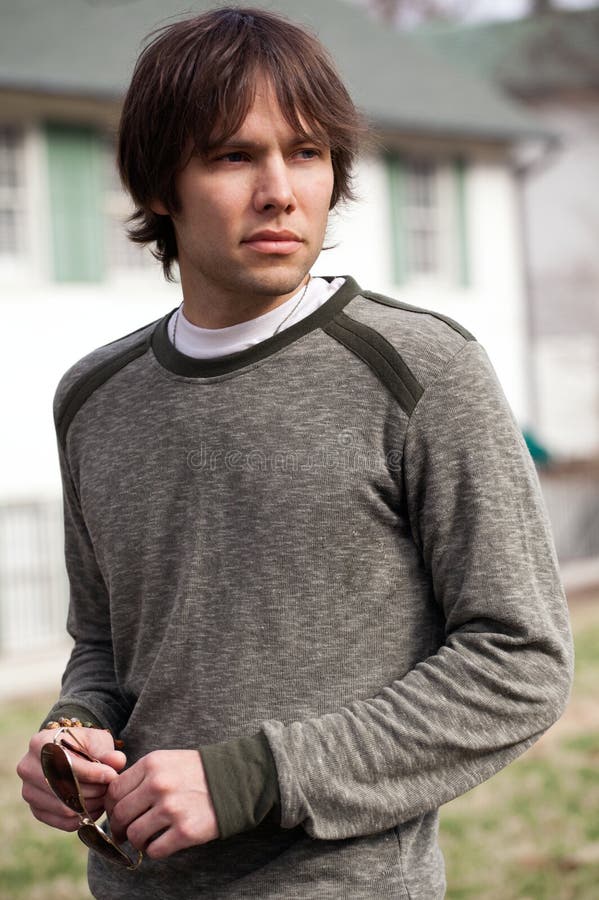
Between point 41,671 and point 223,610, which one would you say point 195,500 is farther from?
point 41,671

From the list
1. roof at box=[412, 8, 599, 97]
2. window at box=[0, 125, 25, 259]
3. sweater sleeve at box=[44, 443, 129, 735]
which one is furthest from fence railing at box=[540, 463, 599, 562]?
roof at box=[412, 8, 599, 97]

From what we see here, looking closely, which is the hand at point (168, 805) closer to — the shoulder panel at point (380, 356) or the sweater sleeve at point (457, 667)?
the sweater sleeve at point (457, 667)

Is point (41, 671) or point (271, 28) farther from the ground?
point (271, 28)

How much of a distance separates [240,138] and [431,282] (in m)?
14.3

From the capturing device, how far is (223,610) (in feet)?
6.44

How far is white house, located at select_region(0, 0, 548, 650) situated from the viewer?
12.5 metres

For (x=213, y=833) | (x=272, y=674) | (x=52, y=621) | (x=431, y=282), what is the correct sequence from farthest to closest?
1. (x=431, y=282)
2. (x=52, y=621)
3. (x=272, y=674)
4. (x=213, y=833)

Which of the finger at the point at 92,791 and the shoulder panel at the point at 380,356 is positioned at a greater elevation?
the shoulder panel at the point at 380,356

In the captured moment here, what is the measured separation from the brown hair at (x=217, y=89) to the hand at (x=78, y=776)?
2.87 ft

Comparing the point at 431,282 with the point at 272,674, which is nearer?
the point at 272,674

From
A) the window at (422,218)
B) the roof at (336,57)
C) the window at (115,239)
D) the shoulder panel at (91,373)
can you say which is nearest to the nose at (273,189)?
the shoulder panel at (91,373)

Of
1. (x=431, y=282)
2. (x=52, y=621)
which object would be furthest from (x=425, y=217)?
(x=52, y=621)

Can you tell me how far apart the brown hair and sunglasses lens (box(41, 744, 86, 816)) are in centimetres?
90

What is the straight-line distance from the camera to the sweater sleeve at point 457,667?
1.81m
